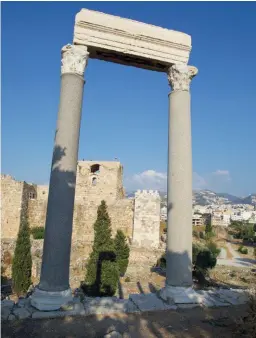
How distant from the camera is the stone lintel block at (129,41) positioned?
7.50 metres

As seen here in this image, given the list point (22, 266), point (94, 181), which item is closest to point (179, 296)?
point (22, 266)

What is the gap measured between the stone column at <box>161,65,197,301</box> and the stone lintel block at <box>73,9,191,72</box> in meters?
0.47

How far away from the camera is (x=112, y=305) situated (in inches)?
263

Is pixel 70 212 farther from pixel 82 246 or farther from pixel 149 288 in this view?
pixel 82 246

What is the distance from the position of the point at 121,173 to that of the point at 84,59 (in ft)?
88.6

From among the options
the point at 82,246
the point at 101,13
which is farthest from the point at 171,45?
the point at 82,246

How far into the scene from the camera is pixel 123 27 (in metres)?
7.70

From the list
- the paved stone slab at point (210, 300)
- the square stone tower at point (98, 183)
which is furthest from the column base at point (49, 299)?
the square stone tower at point (98, 183)

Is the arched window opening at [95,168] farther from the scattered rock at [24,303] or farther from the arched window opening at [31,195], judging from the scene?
the scattered rock at [24,303]

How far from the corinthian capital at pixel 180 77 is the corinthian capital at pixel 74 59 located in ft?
7.74

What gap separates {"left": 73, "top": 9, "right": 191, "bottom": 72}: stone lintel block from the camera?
24.6ft

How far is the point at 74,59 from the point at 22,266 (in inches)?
501

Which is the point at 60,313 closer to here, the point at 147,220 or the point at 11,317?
the point at 11,317

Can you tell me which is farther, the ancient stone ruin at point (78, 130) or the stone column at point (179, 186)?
the stone column at point (179, 186)
